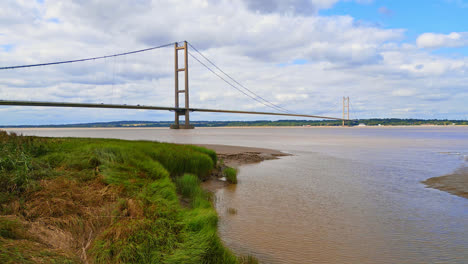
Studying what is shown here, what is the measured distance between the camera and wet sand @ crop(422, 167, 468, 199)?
790cm

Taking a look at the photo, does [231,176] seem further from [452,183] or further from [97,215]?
[452,183]

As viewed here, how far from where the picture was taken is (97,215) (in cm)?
A: 380

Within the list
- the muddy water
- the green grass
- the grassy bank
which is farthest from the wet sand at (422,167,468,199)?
the grassy bank

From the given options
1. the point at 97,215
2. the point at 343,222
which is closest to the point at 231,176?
the point at 343,222

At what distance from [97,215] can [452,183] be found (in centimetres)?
973

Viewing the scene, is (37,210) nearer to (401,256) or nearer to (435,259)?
(401,256)

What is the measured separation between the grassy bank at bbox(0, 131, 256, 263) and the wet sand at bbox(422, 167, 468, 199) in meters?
6.85

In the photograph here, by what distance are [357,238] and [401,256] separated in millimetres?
698

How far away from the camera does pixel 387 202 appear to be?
682cm

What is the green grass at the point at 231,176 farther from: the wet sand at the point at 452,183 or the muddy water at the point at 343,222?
the wet sand at the point at 452,183

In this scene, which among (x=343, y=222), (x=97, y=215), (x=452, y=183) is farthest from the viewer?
(x=452, y=183)

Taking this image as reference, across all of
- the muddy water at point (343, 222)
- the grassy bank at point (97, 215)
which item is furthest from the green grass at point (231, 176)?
the grassy bank at point (97, 215)

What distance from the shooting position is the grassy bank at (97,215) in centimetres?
290

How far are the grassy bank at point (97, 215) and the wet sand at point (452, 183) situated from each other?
685 cm
